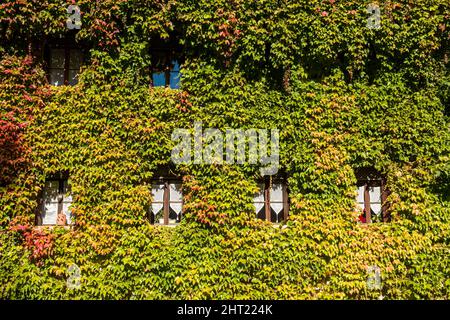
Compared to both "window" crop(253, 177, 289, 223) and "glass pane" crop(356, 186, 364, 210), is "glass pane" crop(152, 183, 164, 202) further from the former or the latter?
"glass pane" crop(356, 186, 364, 210)

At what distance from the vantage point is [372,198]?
824cm

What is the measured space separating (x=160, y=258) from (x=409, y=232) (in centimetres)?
570

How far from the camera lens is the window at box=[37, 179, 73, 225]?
7.86 m

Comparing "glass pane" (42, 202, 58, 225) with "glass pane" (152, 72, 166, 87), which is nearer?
"glass pane" (42, 202, 58, 225)

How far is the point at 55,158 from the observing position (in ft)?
25.0

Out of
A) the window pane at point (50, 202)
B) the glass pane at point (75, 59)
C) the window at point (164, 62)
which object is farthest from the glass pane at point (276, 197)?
the glass pane at point (75, 59)

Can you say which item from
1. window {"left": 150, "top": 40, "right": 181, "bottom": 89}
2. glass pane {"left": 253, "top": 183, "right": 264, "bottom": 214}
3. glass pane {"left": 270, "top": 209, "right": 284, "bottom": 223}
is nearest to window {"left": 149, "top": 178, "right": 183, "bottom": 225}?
glass pane {"left": 253, "top": 183, "right": 264, "bottom": 214}

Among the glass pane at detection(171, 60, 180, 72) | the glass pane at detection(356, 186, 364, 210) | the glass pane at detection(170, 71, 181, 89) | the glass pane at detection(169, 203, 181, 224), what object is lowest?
the glass pane at detection(169, 203, 181, 224)

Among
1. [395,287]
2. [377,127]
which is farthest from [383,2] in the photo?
[395,287]

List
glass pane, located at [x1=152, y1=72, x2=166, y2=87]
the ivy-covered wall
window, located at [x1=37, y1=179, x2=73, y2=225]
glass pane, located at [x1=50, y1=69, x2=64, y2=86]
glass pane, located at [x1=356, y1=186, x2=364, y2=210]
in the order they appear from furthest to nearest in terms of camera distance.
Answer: glass pane, located at [x1=152, y1=72, x2=166, y2=87] < glass pane, located at [x1=50, y1=69, x2=64, y2=86] < glass pane, located at [x1=356, y1=186, x2=364, y2=210] < window, located at [x1=37, y1=179, x2=73, y2=225] < the ivy-covered wall

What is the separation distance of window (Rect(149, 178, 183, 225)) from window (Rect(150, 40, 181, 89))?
2470mm

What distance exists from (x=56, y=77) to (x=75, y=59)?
0.65m

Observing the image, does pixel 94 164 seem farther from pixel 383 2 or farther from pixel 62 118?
pixel 383 2

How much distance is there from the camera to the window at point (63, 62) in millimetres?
8398
